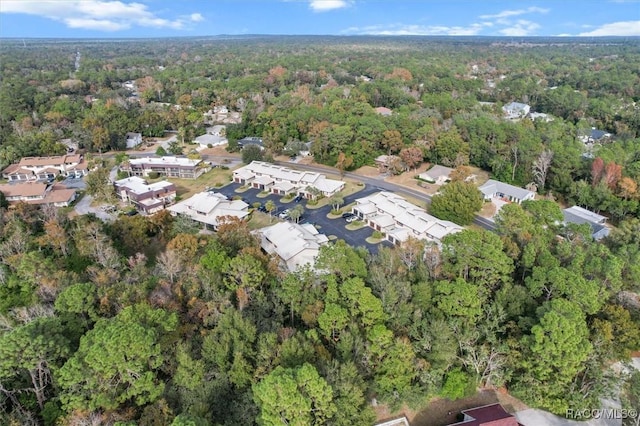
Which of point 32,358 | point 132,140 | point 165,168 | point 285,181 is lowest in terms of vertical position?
point 285,181

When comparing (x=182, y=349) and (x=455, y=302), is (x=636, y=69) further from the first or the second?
(x=182, y=349)

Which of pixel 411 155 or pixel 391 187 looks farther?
pixel 411 155

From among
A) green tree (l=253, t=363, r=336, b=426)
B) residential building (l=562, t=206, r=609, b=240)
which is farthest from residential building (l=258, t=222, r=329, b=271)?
residential building (l=562, t=206, r=609, b=240)

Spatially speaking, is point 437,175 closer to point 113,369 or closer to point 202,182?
point 202,182

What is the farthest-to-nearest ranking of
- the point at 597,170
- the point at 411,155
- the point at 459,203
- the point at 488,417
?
the point at 411,155 < the point at 597,170 < the point at 459,203 < the point at 488,417

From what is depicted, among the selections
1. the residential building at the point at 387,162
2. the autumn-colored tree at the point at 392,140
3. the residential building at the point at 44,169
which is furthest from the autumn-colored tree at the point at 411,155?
the residential building at the point at 44,169

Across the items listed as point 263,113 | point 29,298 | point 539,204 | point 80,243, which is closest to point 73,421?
point 29,298

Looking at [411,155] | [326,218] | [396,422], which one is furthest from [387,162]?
[396,422]
